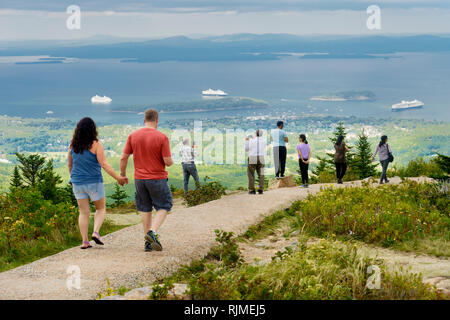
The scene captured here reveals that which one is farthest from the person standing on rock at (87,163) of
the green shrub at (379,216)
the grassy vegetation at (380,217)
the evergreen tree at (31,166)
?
the evergreen tree at (31,166)

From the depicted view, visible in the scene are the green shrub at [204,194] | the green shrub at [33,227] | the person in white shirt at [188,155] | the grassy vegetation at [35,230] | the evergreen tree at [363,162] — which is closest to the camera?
the grassy vegetation at [35,230]

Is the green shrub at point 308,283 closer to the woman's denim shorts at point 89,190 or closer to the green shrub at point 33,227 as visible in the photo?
the woman's denim shorts at point 89,190

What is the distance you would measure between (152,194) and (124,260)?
39.1 inches

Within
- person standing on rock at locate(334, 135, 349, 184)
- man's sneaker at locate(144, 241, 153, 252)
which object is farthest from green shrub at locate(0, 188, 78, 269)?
person standing on rock at locate(334, 135, 349, 184)

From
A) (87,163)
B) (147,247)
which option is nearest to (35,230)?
(87,163)

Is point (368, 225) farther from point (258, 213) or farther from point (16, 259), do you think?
point (16, 259)

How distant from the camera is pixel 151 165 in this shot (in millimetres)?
6926

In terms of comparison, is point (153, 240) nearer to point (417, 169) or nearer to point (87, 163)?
point (87, 163)

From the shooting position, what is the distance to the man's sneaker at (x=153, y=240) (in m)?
7.13

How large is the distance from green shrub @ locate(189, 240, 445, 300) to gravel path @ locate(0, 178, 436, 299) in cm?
125

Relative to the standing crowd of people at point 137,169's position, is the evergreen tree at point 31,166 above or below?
below

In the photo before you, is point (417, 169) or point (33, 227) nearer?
point (33, 227)

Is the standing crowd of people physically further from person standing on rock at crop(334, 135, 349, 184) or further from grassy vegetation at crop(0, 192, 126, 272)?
person standing on rock at crop(334, 135, 349, 184)

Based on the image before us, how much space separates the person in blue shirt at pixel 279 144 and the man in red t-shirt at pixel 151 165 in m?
7.02
